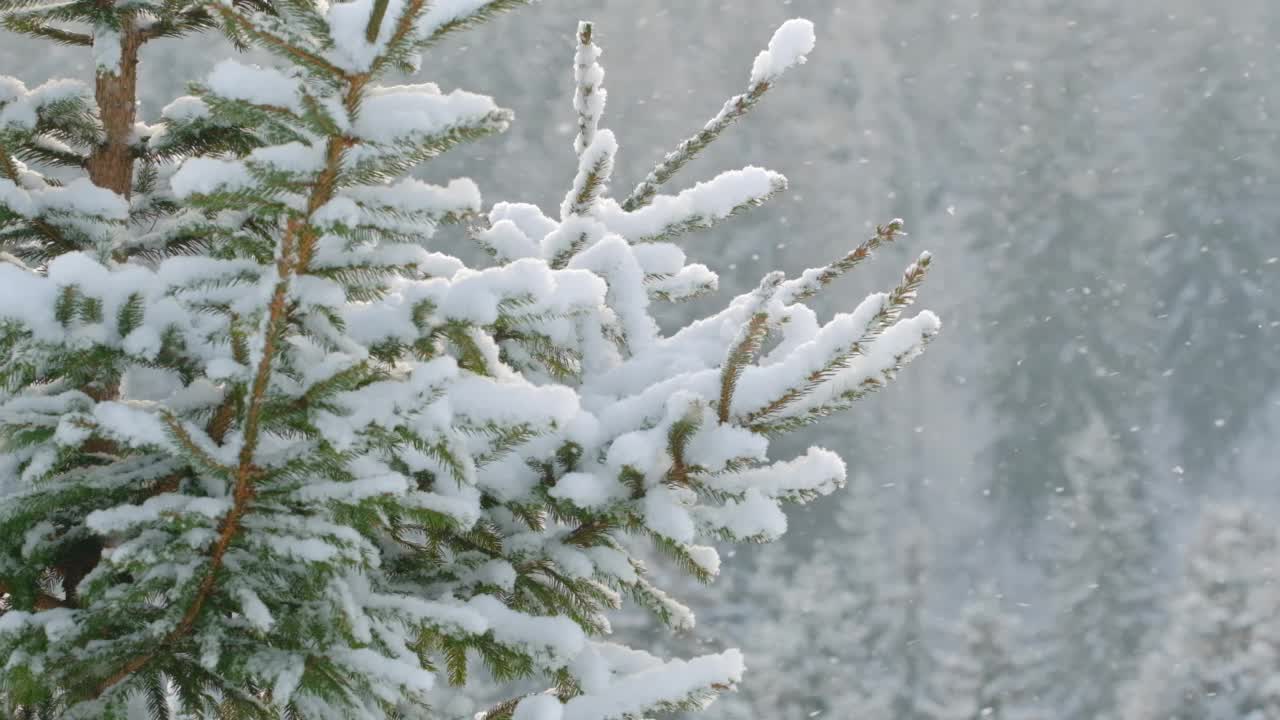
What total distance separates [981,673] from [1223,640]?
3.56 m

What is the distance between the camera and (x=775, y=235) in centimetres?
2789

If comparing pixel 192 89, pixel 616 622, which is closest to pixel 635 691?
pixel 192 89

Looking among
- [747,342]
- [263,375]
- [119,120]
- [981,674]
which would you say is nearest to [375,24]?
[263,375]

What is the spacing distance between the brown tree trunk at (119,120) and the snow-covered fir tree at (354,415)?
80 millimetres

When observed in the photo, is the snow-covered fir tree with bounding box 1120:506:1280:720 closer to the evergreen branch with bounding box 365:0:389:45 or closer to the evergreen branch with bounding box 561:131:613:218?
the evergreen branch with bounding box 561:131:613:218

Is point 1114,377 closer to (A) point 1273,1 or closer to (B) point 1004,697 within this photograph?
(B) point 1004,697

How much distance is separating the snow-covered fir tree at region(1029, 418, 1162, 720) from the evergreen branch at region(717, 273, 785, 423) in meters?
17.7

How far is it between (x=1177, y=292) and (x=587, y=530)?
87.6 ft

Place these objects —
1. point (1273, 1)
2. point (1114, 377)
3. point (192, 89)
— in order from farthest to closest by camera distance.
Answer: point (1273, 1)
point (1114, 377)
point (192, 89)

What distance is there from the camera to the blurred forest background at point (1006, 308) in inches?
698

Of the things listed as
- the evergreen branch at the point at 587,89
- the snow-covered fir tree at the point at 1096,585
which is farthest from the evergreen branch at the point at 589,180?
the snow-covered fir tree at the point at 1096,585

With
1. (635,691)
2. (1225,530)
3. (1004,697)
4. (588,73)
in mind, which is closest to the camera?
(635,691)

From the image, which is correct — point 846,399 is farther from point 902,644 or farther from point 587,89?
point 902,644

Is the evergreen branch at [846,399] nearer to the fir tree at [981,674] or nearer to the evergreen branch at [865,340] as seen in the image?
the evergreen branch at [865,340]
